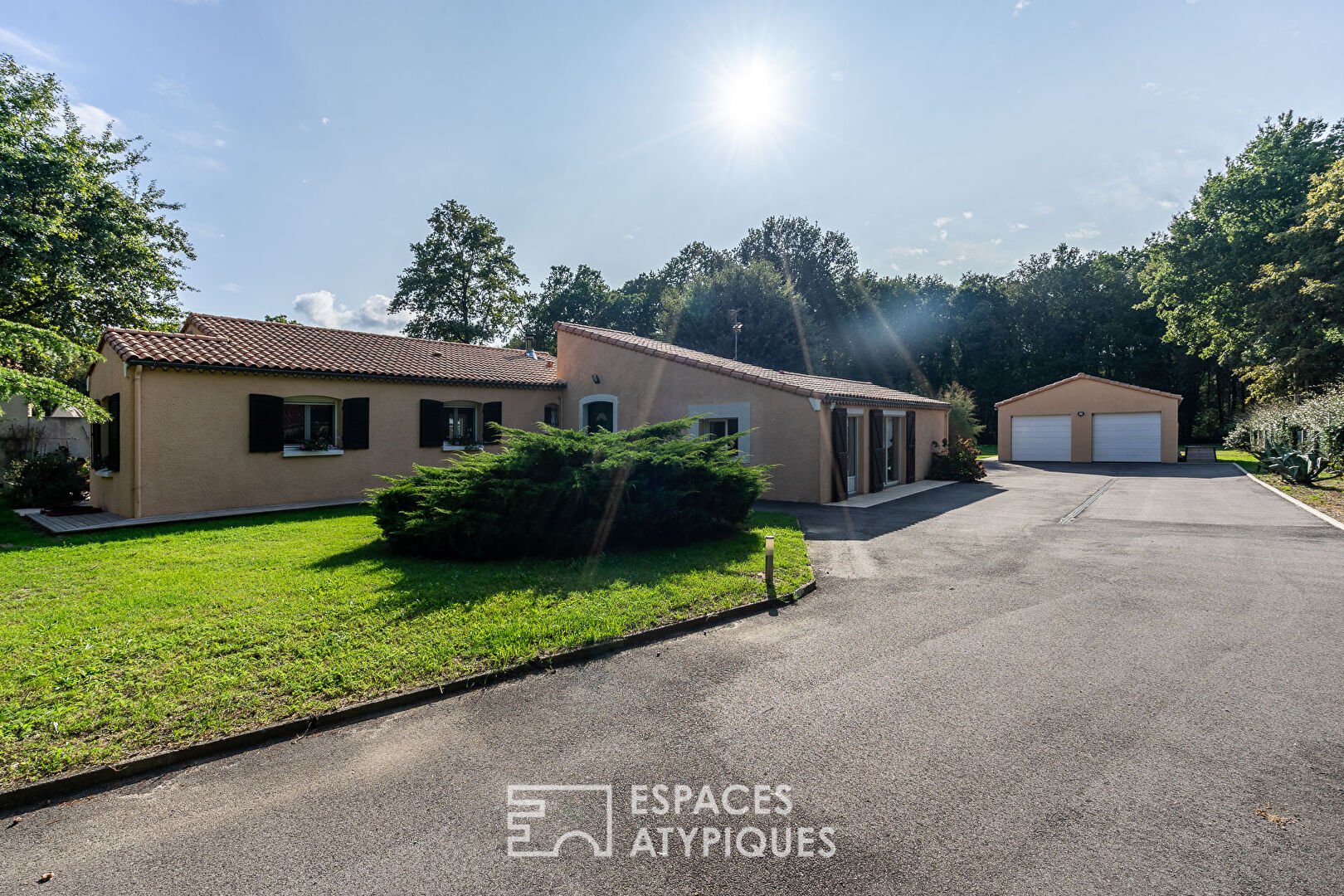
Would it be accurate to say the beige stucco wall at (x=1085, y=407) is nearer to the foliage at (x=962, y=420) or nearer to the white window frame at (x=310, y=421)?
the foliage at (x=962, y=420)

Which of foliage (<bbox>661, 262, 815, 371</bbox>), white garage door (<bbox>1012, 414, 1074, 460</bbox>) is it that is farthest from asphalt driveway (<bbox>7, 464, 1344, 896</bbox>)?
foliage (<bbox>661, 262, 815, 371</bbox>)

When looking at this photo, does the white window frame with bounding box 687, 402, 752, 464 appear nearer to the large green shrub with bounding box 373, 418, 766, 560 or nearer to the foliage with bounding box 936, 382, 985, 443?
the large green shrub with bounding box 373, 418, 766, 560

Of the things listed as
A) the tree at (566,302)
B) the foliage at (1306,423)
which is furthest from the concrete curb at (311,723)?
the tree at (566,302)

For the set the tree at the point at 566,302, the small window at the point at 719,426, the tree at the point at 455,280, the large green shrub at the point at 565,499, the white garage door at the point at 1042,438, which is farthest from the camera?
the tree at the point at 566,302

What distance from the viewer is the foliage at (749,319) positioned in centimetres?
3306

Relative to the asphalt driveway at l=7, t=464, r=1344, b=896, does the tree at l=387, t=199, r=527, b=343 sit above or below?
above

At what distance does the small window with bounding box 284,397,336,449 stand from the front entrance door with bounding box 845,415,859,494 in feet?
40.5

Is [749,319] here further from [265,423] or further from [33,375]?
[33,375]

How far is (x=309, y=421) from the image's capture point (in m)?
14.1

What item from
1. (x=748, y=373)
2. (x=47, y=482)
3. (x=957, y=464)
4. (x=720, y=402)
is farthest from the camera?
(x=957, y=464)

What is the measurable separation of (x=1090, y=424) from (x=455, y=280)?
3428 cm

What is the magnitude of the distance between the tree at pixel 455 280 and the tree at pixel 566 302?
10807 mm

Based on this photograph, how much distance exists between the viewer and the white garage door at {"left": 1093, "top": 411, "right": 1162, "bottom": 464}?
27094 millimetres

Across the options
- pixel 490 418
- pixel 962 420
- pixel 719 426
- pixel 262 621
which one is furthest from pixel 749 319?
pixel 262 621
